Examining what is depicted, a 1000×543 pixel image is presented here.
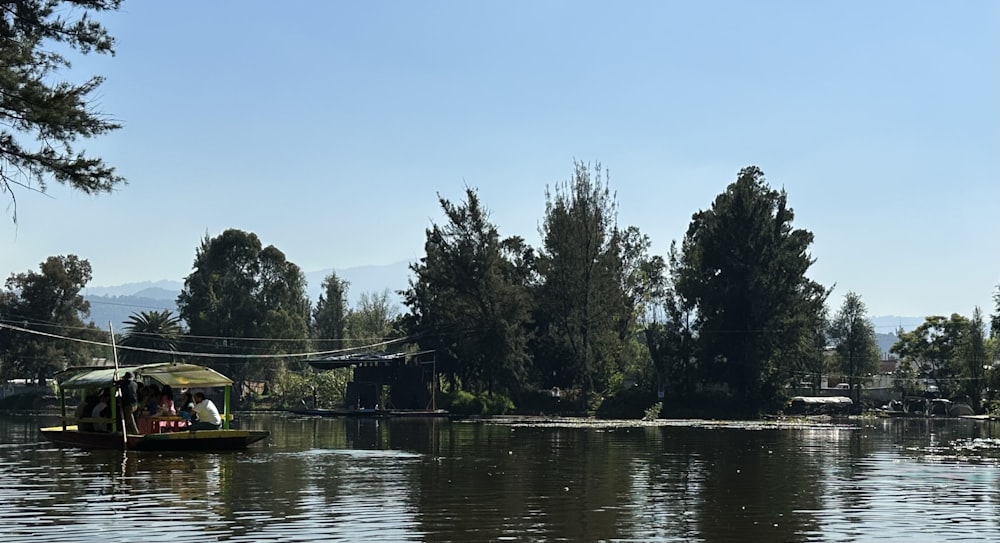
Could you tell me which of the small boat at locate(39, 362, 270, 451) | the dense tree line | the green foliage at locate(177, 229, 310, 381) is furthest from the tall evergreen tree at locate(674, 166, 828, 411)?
the small boat at locate(39, 362, 270, 451)

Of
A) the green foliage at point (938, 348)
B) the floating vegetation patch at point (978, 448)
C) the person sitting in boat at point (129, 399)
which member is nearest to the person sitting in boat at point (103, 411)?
the person sitting in boat at point (129, 399)

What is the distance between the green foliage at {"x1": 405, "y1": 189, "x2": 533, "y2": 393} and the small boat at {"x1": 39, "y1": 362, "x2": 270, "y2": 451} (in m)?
47.0

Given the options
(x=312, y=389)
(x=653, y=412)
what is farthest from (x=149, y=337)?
(x=653, y=412)

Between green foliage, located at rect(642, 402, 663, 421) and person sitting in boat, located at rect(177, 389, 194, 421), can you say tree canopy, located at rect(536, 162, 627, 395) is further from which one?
person sitting in boat, located at rect(177, 389, 194, 421)

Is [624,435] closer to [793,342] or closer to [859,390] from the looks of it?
[793,342]

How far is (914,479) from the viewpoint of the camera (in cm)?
2920

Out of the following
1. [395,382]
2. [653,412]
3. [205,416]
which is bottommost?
[653,412]

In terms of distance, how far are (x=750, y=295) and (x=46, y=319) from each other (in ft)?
195

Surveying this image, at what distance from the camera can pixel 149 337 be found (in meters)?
103

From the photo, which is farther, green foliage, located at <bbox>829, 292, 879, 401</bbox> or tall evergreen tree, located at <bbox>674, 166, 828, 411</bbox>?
green foliage, located at <bbox>829, 292, 879, 401</bbox>

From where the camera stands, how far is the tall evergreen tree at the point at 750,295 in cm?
8475

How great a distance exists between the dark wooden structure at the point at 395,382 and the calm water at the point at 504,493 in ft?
142

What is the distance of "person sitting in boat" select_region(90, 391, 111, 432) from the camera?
39.0m

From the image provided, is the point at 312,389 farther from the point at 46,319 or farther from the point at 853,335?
the point at 853,335
